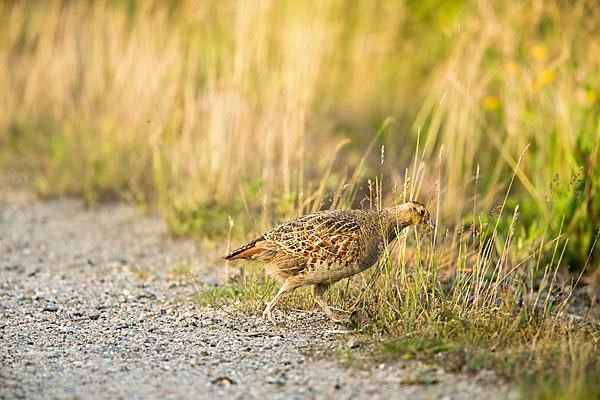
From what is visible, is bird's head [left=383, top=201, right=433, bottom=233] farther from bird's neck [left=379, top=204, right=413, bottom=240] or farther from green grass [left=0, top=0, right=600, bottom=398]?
green grass [left=0, top=0, right=600, bottom=398]

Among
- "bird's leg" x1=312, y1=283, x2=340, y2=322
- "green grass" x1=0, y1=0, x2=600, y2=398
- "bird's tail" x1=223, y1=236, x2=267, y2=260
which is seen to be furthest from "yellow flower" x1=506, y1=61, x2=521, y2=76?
"bird's tail" x1=223, y1=236, x2=267, y2=260

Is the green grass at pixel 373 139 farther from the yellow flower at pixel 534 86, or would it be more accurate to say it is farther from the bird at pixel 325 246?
the bird at pixel 325 246

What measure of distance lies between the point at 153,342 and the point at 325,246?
131cm

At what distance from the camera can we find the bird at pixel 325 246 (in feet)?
15.9

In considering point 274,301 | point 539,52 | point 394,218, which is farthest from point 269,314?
point 539,52

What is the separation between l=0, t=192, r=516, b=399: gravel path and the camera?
3.91 meters

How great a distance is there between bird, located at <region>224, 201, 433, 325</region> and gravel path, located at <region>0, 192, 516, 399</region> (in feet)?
1.20

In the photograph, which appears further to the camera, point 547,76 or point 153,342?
point 547,76

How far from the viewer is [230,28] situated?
34.1ft

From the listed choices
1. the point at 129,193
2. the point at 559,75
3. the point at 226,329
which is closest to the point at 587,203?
the point at 559,75

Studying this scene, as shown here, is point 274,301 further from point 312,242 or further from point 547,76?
point 547,76

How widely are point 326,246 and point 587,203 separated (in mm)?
3281

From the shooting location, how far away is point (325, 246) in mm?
4852

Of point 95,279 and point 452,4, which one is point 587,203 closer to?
point 95,279
